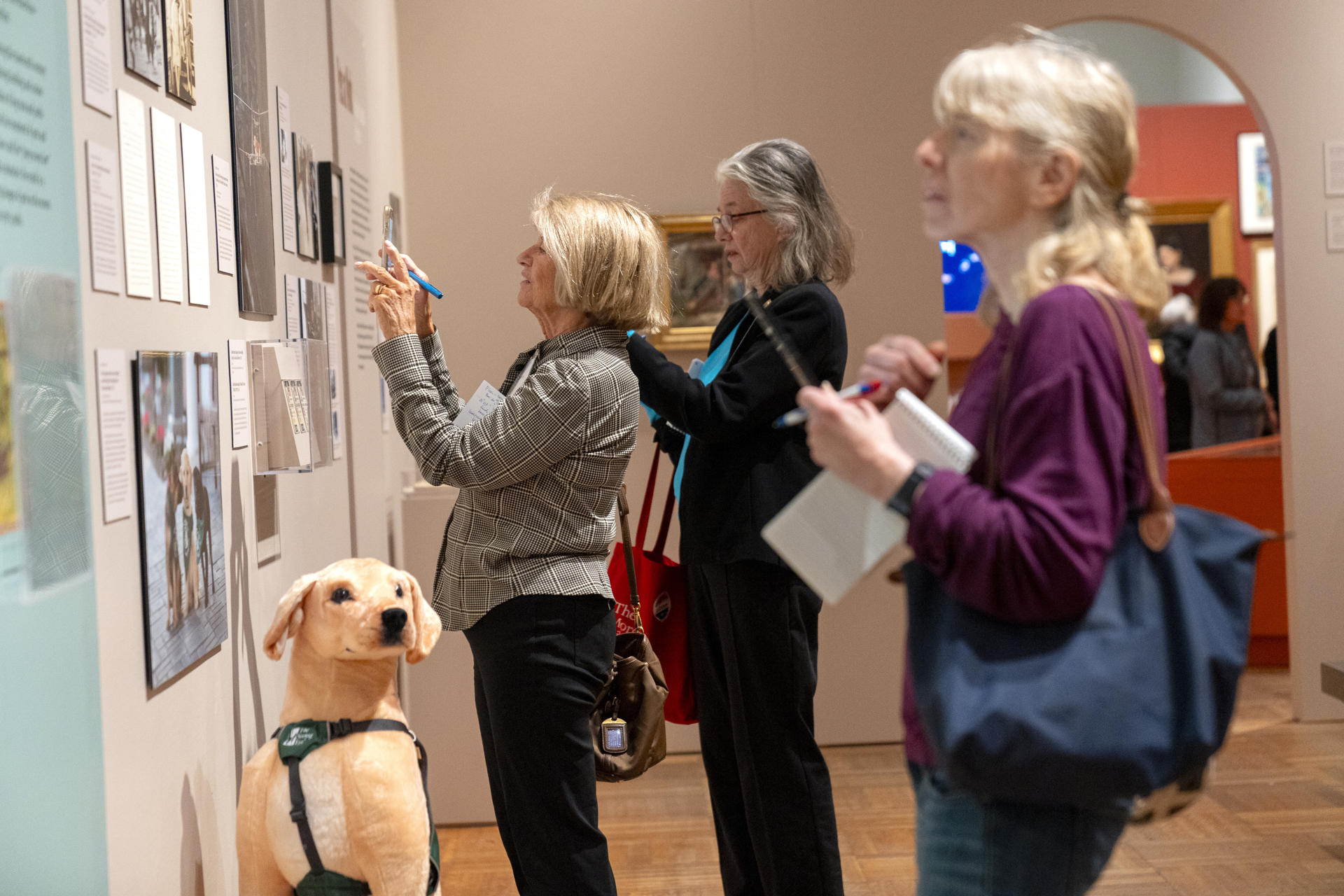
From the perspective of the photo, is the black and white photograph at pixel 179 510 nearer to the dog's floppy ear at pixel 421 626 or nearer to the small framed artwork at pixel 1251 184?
the dog's floppy ear at pixel 421 626

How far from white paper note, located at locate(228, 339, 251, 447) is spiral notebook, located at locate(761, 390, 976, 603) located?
1.39m

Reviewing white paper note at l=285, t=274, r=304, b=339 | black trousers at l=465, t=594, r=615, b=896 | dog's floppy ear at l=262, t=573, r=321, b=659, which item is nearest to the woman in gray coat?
white paper note at l=285, t=274, r=304, b=339

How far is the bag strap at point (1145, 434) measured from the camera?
3.52ft

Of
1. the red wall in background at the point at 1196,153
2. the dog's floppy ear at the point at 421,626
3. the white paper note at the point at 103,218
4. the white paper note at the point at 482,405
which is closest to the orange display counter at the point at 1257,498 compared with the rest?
the red wall in background at the point at 1196,153

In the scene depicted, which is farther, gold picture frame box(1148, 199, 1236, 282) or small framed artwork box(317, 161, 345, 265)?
gold picture frame box(1148, 199, 1236, 282)

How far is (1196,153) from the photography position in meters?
8.30

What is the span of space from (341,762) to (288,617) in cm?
26

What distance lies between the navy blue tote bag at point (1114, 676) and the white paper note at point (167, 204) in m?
1.39

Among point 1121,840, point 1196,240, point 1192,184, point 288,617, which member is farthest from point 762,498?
point 1192,184

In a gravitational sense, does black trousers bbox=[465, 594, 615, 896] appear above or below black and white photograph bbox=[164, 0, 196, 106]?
below

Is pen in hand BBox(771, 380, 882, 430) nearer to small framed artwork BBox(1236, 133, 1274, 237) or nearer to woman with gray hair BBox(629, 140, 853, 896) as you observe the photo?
woman with gray hair BBox(629, 140, 853, 896)

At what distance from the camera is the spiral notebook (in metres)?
1.16

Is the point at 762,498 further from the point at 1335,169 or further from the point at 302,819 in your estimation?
the point at 1335,169

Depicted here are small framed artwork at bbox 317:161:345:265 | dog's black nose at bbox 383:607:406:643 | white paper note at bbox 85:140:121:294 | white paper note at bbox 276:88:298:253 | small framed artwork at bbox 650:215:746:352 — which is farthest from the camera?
small framed artwork at bbox 650:215:746:352
